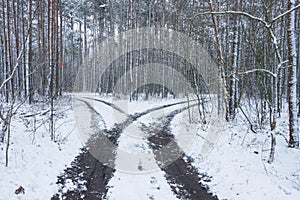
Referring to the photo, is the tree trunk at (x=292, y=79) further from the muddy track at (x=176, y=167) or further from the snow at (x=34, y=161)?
the snow at (x=34, y=161)

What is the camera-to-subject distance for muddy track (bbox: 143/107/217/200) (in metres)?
4.82

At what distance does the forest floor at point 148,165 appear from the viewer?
4.59m

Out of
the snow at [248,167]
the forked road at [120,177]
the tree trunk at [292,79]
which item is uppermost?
the tree trunk at [292,79]

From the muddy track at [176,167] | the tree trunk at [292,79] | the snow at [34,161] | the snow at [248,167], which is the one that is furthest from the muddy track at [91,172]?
the tree trunk at [292,79]

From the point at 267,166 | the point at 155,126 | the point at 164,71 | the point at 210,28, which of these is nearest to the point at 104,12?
the point at 164,71

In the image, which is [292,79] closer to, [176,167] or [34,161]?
[176,167]

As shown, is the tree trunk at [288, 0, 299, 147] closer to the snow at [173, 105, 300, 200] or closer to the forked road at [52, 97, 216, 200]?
the snow at [173, 105, 300, 200]

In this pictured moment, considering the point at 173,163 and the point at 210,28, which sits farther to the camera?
the point at 210,28

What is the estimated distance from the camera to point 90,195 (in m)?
4.57

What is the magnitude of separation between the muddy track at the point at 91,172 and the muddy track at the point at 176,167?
1552mm

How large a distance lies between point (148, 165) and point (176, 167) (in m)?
0.84

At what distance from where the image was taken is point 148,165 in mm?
6332

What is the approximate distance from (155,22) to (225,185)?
835 inches

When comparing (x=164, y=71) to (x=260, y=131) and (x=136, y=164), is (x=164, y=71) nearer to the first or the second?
(x=260, y=131)
